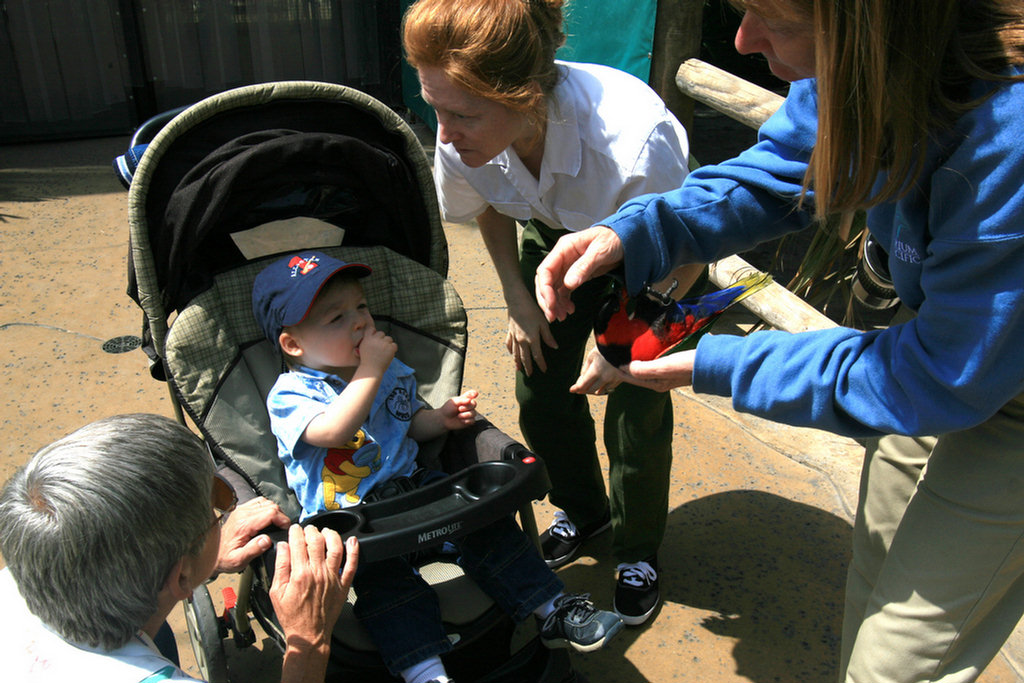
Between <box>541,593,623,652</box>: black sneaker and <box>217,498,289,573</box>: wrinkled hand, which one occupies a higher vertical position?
<box>217,498,289,573</box>: wrinkled hand

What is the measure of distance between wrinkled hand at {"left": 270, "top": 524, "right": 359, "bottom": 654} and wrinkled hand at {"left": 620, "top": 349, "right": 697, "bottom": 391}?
2.24ft

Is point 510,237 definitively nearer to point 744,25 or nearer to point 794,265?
point 744,25

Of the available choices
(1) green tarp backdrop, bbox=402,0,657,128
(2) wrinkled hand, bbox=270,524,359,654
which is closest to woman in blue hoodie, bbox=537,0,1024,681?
(2) wrinkled hand, bbox=270,524,359,654

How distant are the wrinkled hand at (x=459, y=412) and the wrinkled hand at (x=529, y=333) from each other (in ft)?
0.81

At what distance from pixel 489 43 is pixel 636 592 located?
1.64m

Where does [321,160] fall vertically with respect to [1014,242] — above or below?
below

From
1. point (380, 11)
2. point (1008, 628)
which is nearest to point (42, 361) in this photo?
point (1008, 628)

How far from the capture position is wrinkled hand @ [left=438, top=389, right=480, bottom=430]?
2.22 meters

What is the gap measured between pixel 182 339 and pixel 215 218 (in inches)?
12.7

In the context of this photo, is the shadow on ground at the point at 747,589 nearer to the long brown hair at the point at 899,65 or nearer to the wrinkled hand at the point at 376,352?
the wrinkled hand at the point at 376,352

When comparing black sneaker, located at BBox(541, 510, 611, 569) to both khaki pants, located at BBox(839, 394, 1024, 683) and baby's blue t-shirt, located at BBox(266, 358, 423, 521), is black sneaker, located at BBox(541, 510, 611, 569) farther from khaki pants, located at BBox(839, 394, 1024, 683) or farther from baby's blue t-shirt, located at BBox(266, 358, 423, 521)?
khaki pants, located at BBox(839, 394, 1024, 683)

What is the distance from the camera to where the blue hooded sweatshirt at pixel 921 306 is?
1.12 metres

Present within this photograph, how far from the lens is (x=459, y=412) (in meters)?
2.23

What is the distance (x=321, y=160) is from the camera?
7.59 feet
